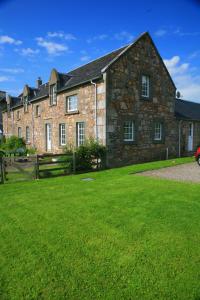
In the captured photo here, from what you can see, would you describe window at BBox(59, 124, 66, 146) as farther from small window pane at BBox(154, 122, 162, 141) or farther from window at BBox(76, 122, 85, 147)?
small window pane at BBox(154, 122, 162, 141)

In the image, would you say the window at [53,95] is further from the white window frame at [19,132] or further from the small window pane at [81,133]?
the white window frame at [19,132]

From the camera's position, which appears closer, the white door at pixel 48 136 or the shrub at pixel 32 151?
the white door at pixel 48 136

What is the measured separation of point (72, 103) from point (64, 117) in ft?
4.65

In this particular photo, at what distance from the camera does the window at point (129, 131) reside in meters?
15.3

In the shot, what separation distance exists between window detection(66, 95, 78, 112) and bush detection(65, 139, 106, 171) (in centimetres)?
441

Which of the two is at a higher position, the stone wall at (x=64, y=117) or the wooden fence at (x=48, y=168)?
the stone wall at (x=64, y=117)

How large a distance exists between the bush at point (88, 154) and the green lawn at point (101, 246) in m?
4.88

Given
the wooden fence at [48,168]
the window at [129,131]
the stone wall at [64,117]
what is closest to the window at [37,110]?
→ the stone wall at [64,117]

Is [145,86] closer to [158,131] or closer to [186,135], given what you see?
[158,131]

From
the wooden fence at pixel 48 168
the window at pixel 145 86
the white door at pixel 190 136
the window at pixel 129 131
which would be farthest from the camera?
the white door at pixel 190 136

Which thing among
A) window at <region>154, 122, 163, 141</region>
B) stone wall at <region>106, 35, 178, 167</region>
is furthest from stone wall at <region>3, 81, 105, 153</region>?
window at <region>154, 122, 163, 141</region>

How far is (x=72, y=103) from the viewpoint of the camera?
56.7ft

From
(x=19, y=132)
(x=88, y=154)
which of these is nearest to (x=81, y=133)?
(x=88, y=154)

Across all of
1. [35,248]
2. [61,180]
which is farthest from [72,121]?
[35,248]
